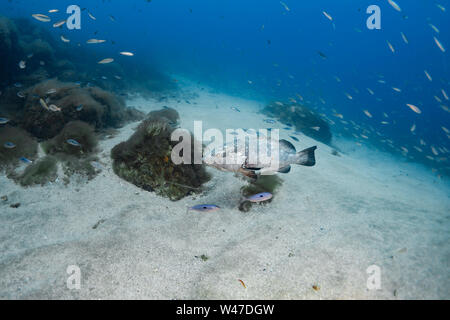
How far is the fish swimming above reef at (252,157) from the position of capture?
3.64m

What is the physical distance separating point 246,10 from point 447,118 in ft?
363

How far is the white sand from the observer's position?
2779 mm

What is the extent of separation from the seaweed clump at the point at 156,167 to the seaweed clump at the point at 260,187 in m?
1.25

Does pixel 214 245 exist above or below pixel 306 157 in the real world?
below

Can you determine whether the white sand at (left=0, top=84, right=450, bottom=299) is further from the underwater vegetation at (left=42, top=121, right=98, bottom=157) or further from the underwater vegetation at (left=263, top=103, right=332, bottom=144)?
the underwater vegetation at (left=263, top=103, right=332, bottom=144)

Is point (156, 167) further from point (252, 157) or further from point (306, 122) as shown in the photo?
point (306, 122)

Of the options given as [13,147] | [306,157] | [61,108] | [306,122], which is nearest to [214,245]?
[306,157]

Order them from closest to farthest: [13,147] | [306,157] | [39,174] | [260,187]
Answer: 1. [306,157]
2. [39,174]
3. [260,187]
4. [13,147]

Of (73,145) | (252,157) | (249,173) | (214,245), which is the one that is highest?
(252,157)

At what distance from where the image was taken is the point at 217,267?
127 inches

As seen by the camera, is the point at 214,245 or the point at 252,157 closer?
the point at 252,157

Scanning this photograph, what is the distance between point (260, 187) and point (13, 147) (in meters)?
7.32

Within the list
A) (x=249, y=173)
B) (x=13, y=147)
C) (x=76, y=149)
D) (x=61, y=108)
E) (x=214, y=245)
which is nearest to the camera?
(x=249, y=173)

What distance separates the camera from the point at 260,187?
522 cm
